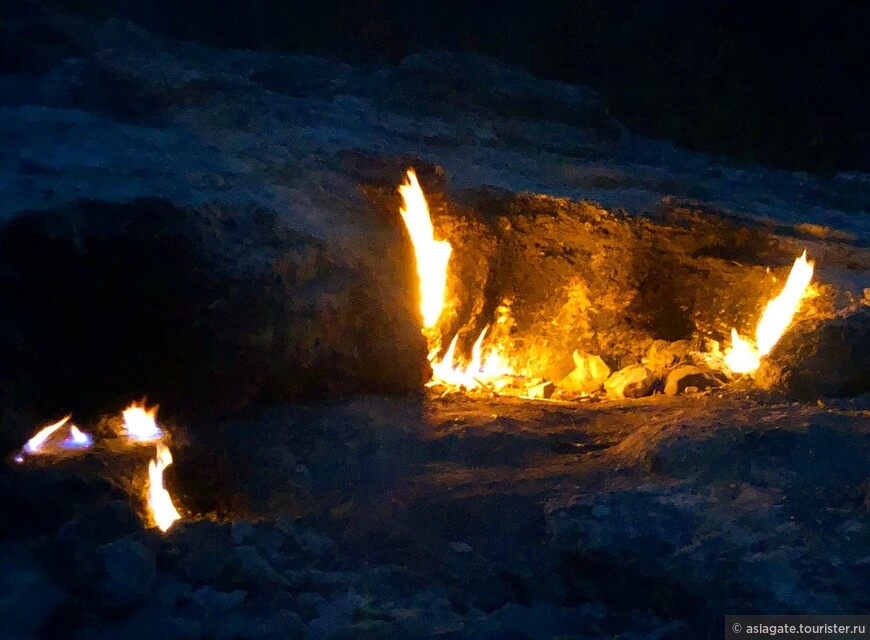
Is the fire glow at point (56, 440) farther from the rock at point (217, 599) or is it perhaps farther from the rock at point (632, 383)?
the rock at point (632, 383)

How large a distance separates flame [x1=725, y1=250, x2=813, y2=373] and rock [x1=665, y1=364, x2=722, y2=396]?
0.27 m

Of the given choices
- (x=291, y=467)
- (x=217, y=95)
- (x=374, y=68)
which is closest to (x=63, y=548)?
(x=291, y=467)

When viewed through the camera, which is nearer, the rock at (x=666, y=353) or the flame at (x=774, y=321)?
the flame at (x=774, y=321)

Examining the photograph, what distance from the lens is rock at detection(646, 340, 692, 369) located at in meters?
5.78

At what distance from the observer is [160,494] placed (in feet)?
11.5

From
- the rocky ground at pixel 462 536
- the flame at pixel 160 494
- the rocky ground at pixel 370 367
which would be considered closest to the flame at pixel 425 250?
the rocky ground at pixel 370 367

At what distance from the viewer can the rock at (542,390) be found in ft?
18.1

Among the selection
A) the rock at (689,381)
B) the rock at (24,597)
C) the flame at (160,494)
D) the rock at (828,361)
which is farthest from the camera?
the rock at (689,381)

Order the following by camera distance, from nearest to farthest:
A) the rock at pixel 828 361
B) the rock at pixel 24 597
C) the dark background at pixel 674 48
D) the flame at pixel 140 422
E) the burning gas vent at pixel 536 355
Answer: the rock at pixel 24 597
the flame at pixel 140 422
the rock at pixel 828 361
the burning gas vent at pixel 536 355
the dark background at pixel 674 48

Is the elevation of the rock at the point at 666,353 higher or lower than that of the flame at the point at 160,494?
higher

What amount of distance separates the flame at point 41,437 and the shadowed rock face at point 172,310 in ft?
0.21

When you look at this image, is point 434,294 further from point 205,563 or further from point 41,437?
point 205,563

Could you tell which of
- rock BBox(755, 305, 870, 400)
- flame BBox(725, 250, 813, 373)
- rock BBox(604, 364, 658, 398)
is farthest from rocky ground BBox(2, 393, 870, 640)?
flame BBox(725, 250, 813, 373)

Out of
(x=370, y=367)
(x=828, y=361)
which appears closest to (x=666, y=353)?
(x=828, y=361)
